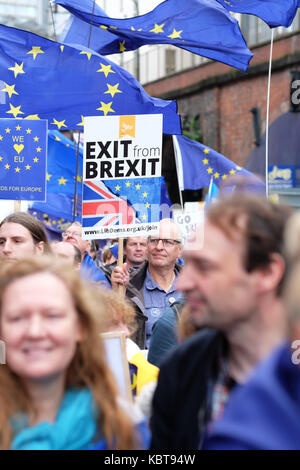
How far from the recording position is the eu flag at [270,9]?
7.53 m

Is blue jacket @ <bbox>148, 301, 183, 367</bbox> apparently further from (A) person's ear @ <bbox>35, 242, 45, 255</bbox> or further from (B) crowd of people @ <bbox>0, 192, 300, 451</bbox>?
(B) crowd of people @ <bbox>0, 192, 300, 451</bbox>

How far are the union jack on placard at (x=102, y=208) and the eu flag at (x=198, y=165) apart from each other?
268cm

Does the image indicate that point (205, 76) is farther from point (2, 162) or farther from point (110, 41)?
point (2, 162)

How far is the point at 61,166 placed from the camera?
30.6 feet

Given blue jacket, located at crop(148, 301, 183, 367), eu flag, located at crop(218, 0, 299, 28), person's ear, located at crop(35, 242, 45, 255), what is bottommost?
blue jacket, located at crop(148, 301, 183, 367)

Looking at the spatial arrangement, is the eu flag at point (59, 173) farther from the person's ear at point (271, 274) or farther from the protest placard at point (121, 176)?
the person's ear at point (271, 274)


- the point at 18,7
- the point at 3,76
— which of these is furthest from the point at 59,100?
the point at 18,7

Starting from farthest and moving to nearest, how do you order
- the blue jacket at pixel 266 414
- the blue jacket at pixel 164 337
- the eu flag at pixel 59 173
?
1. the eu flag at pixel 59 173
2. the blue jacket at pixel 164 337
3. the blue jacket at pixel 266 414

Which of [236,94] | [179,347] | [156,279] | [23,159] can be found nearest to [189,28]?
[23,159]

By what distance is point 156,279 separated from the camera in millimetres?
5148

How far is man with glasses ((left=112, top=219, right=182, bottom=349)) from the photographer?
4.94m

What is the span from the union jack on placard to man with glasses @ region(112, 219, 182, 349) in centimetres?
29

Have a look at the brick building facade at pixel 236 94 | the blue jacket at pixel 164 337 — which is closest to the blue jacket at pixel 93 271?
the blue jacket at pixel 164 337

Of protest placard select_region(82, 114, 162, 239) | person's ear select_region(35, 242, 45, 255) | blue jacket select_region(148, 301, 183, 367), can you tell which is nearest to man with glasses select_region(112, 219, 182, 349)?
protest placard select_region(82, 114, 162, 239)
